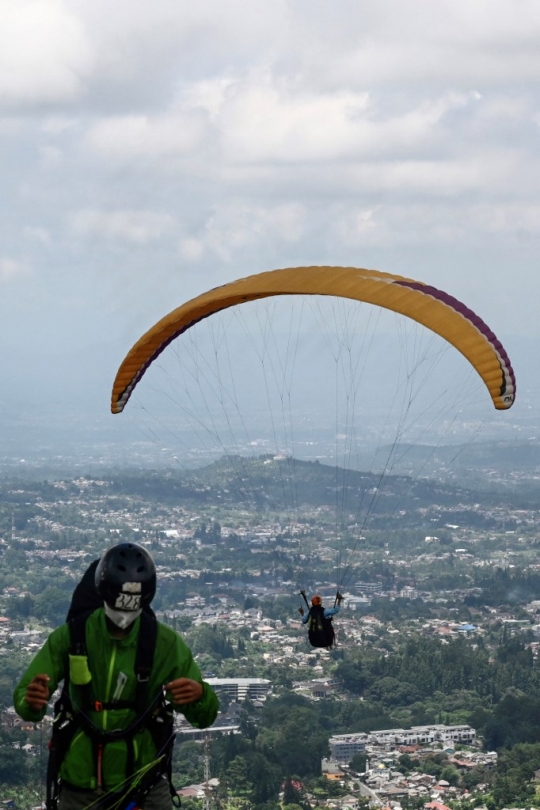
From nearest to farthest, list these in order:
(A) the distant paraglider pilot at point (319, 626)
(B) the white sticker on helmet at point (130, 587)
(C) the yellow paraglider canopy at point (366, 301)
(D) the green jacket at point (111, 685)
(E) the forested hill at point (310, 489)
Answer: (B) the white sticker on helmet at point (130, 587), (D) the green jacket at point (111, 685), (C) the yellow paraglider canopy at point (366, 301), (A) the distant paraglider pilot at point (319, 626), (E) the forested hill at point (310, 489)

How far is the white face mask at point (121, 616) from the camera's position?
24.5 feet

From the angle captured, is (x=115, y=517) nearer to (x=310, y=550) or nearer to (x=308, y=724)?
(x=310, y=550)

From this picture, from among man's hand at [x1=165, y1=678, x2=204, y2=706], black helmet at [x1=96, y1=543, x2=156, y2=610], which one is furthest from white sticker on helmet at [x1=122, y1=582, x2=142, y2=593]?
man's hand at [x1=165, y1=678, x2=204, y2=706]

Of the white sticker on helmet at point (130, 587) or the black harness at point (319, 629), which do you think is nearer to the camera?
the white sticker on helmet at point (130, 587)

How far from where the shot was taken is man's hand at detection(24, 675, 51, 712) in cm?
736

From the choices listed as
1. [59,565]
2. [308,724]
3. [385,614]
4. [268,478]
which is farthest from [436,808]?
[268,478]

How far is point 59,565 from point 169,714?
4409 inches

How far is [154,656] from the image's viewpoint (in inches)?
301

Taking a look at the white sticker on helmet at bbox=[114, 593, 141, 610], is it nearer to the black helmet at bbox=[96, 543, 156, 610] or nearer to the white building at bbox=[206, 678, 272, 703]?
the black helmet at bbox=[96, 543, 156, 610]

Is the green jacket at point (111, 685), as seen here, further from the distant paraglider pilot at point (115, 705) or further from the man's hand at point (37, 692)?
the man's hand at point (37, 692)

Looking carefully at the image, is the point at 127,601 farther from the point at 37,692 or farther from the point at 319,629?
the point at 319,629

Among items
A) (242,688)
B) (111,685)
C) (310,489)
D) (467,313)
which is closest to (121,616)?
(111,685)

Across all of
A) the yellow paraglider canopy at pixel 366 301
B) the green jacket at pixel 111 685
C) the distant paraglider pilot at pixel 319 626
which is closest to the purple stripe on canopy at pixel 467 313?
the yellow paraglider canopy at pixel 366 301

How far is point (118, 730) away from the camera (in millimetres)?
7570
